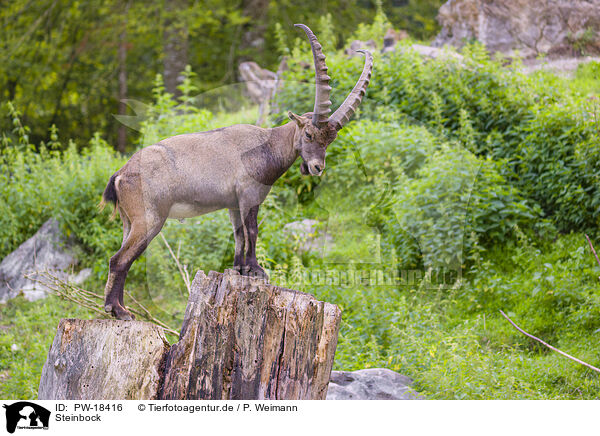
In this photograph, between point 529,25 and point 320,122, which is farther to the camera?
point 529,25

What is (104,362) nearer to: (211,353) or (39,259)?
(211,353)

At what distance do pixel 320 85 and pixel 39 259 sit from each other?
22.3ft

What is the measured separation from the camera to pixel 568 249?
7875 millimetres

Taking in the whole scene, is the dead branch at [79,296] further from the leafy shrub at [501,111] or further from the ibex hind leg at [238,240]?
the leafy shrub at [501,111]

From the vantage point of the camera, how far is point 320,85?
4035 mm

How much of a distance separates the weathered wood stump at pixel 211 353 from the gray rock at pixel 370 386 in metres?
1.50

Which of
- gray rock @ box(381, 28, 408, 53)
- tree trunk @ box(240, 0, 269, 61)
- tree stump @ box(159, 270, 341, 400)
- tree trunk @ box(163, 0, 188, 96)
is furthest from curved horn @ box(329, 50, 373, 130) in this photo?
tree trunk @ box(240, 0, 269, 61)

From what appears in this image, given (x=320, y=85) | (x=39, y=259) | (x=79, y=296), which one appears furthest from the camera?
(x=39, y=259)

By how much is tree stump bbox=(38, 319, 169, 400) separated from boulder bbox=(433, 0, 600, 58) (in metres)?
10.0

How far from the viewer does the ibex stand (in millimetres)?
4078

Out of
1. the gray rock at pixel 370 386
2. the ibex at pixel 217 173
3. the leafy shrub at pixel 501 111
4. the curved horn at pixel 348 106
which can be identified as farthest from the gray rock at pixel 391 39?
the ibex at pixel 217 173

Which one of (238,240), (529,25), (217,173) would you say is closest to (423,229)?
(238,240)
